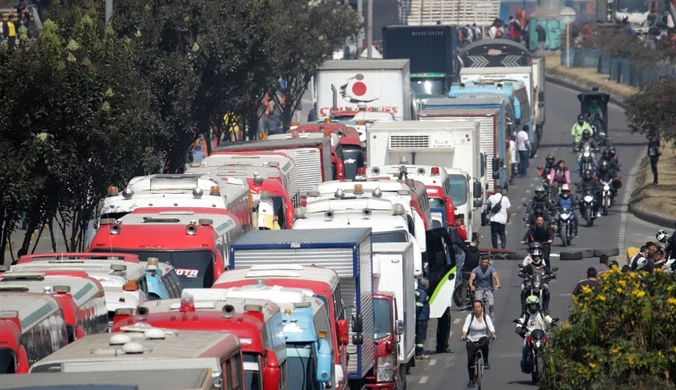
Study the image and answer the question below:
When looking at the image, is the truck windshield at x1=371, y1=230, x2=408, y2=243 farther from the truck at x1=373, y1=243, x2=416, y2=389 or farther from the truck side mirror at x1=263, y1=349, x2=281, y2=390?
the truck side mirror at x1=263, y1=349, x2=281, y2=390

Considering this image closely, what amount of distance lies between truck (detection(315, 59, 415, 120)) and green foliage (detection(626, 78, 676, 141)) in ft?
20.7

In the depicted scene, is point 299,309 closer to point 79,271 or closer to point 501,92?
point 79,271

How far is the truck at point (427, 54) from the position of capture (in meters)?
55.9

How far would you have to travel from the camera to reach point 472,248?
27.8m

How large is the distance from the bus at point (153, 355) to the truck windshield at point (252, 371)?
0.76 m

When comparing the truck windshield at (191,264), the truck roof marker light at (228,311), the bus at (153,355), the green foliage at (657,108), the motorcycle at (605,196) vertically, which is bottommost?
the motorcycle at (605,196)

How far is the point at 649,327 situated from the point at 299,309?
4143 millimetres

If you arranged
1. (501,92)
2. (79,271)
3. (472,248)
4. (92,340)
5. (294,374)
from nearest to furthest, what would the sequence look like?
(92,340), (294,374), (79,271), (472,248), (501,92)

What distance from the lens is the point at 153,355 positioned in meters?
12.2

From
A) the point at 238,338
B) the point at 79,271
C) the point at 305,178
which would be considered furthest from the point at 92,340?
the point at 305,178

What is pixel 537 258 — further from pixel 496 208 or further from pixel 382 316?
pixel 496 208

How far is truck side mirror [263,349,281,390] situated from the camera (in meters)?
14.2

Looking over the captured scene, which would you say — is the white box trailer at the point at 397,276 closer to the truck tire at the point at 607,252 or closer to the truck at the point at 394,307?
the truck at the point at 394,307

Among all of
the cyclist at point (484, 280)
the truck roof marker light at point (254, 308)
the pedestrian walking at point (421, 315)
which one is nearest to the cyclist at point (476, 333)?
the pedestrian walking at point (421, 315)
